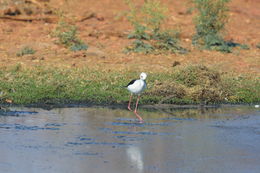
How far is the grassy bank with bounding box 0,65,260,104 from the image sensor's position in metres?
13.8

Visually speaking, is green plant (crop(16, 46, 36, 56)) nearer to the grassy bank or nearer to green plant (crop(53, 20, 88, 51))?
green plant (crop(53, 20, 88, 51))

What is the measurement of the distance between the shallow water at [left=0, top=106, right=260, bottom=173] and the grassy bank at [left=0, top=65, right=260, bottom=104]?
35.5 inches

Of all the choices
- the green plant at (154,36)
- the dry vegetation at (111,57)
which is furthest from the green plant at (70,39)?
the green plant at (154,36)

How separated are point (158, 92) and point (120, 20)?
1504 cm

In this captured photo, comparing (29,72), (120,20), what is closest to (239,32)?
(120,20)

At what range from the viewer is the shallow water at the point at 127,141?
26.9 feet

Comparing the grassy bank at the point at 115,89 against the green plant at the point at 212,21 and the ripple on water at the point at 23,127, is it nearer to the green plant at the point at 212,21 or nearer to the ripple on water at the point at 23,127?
the ripple on water at the point at 23,127

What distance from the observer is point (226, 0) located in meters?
23.6

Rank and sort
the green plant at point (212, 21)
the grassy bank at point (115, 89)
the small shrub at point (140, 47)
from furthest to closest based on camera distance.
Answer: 1. the green plant at point (212, 21)
2. the small shrub at point (140, 47)
3. the grassy bank at point (115, 89)

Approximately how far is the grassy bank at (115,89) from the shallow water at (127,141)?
0.90m

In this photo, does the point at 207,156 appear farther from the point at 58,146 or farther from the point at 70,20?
the point at 70,20

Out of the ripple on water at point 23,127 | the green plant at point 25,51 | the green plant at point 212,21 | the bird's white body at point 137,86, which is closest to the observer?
the ripple on water at point 23,127

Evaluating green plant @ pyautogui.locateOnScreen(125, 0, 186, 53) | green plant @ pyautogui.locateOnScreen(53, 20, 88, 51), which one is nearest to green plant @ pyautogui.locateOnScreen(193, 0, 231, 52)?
green plant @ pyautogui.locateOnScreen(125, 0, 186, 53)

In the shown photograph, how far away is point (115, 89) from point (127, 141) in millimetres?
5261
